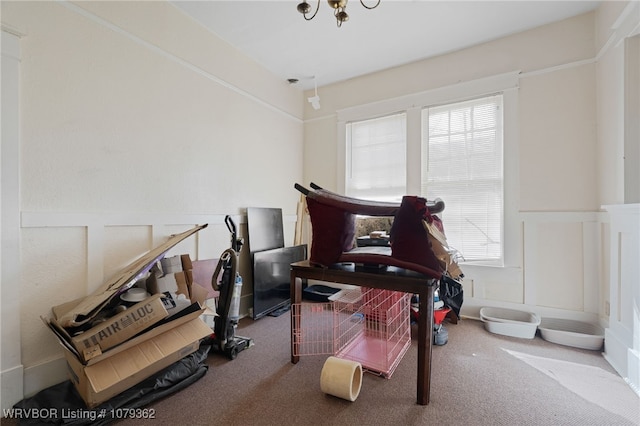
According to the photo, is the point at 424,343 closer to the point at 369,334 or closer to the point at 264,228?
the point at 369,334

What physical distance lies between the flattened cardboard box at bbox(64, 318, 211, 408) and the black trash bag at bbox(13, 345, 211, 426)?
1.5 inches

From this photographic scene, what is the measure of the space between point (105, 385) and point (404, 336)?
1959 millimetres

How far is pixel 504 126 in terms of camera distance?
277cm

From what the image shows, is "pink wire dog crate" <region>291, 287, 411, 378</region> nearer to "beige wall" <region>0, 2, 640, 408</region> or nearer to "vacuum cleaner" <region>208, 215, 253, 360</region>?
"vacuum cleaner" <region>208, 215, 253, 360</region>

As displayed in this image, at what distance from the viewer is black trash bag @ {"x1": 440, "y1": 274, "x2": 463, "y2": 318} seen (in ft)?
8.19

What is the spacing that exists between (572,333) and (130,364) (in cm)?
318

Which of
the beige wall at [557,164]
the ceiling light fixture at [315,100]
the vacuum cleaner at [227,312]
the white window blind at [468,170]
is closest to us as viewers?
the vacuum cleaner at [227,312]

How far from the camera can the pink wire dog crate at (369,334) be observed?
76.3 inches

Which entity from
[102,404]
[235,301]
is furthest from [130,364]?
[235,301]

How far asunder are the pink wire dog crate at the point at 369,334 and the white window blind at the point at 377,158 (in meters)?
1.49

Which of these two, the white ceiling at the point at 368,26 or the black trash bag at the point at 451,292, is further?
the black trash bag at the point at 451,292

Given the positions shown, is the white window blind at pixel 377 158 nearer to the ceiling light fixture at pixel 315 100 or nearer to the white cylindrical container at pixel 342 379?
the ceiling light fixture at pixel 315 100

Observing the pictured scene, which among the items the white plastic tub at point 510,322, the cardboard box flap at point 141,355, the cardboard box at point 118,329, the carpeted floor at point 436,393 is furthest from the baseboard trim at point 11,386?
the white plastic tub at point 510,322

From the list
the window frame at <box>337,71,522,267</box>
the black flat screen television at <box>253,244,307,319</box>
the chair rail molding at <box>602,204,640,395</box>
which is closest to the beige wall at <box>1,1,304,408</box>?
the black flat screen television at <box>253,244,307,319</box>
